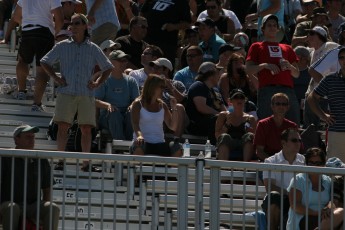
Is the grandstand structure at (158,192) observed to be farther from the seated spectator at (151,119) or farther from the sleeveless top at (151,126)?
the sleeveless top at (151,126)

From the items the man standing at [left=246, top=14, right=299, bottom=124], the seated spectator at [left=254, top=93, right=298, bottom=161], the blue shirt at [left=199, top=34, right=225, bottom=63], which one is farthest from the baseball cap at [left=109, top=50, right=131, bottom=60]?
the blue shirt at [left=199, top=34, right=225, bottom=63]

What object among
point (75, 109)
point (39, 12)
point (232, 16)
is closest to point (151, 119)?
point (75, 109)

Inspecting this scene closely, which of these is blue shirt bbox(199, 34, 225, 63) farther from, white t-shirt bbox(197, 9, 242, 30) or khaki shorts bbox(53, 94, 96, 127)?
khaki shorts bbox(53, 94, 96, 127)

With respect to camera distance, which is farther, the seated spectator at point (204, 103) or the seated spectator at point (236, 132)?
the seated spectator at point (204, 103)

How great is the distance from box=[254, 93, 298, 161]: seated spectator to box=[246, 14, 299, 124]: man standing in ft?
2.89

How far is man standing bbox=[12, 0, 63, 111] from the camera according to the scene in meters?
16.8

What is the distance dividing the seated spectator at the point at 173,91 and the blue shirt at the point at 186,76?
15cm

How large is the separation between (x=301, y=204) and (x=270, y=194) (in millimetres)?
250

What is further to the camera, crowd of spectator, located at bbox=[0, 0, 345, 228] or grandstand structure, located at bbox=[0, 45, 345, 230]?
crowd of spectator, located at bbox=[0, 0, 345, 228]

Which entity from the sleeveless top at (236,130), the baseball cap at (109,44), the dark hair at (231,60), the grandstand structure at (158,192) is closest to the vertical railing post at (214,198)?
the grandstand structure at (158,192)

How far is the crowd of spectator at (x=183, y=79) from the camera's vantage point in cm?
1496

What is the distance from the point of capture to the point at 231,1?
22312mm

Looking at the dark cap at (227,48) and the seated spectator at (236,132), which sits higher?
the dark cap at (227,48)

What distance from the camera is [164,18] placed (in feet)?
64.0
